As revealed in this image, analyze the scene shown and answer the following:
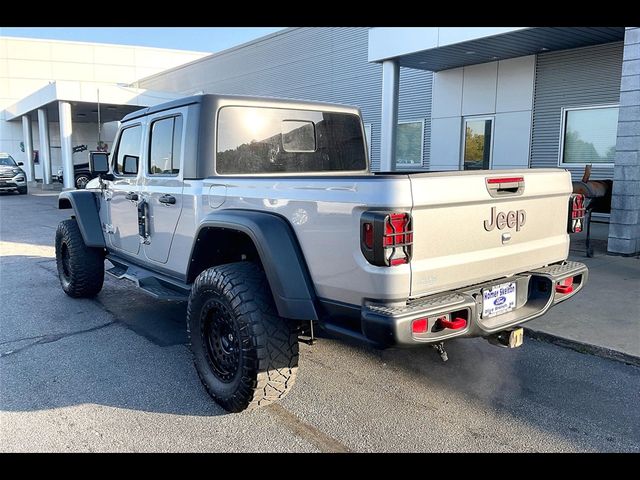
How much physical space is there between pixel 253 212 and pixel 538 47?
403 inches

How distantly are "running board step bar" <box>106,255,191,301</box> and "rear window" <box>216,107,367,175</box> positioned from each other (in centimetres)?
101

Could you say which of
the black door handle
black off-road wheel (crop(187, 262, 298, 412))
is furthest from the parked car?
black off-road wheel (crop(187, 262, 298, 412))

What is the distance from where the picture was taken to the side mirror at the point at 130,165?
4.78 meters

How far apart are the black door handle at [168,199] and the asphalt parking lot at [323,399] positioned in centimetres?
125

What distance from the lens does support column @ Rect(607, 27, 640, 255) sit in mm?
7695

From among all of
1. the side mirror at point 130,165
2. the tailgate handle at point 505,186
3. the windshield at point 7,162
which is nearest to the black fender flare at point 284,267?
the tailgate handle at point 505,186

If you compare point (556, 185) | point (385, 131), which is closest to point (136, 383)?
point (556, 185)

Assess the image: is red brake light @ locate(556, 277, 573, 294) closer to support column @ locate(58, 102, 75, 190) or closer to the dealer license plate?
the dealer license plate

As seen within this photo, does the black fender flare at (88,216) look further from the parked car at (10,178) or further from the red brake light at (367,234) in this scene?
the parked car at (10,178)

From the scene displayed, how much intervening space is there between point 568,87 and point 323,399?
10795mm

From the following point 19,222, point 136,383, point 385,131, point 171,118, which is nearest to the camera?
point 136,383

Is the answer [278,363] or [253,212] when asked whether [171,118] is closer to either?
[253,212]
